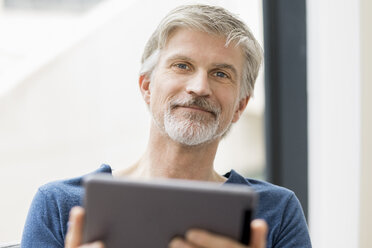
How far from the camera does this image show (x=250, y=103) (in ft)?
8.33

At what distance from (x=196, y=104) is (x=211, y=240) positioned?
49cm

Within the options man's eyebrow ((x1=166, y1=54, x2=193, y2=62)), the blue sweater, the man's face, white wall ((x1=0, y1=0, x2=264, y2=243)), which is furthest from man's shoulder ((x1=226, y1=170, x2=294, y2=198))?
white wall ((x1=0, y1=0, x2=264, y2=243))

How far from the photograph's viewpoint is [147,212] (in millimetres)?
779

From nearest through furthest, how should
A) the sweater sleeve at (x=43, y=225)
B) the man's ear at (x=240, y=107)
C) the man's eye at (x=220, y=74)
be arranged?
1. the sweater sleeve at (x=43, y=225)
2. the man's eye at (x=220, y=74)
3. the man's ear at (x=240, y=107)

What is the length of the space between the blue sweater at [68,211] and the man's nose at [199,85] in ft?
0.96

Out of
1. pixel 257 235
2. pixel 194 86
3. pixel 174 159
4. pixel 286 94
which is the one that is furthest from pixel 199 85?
pixel 286 94

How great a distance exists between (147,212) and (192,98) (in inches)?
18.3

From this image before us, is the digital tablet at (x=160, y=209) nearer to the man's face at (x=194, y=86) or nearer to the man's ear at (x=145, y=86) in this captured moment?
the man's face at (x=194, y=86)

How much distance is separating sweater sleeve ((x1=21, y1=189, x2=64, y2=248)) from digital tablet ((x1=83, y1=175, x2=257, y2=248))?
36 cm

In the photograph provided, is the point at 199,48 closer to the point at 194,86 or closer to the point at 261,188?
the point at 194,86

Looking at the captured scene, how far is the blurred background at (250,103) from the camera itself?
178 cm

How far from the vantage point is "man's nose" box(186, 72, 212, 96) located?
3.83 feet

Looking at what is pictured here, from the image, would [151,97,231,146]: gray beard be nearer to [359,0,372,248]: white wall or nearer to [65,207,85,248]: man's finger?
[65,207,85,248]: man's finger

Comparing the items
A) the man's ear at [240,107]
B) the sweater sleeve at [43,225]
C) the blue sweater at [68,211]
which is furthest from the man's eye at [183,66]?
the sweater sleeve at [43,225]
